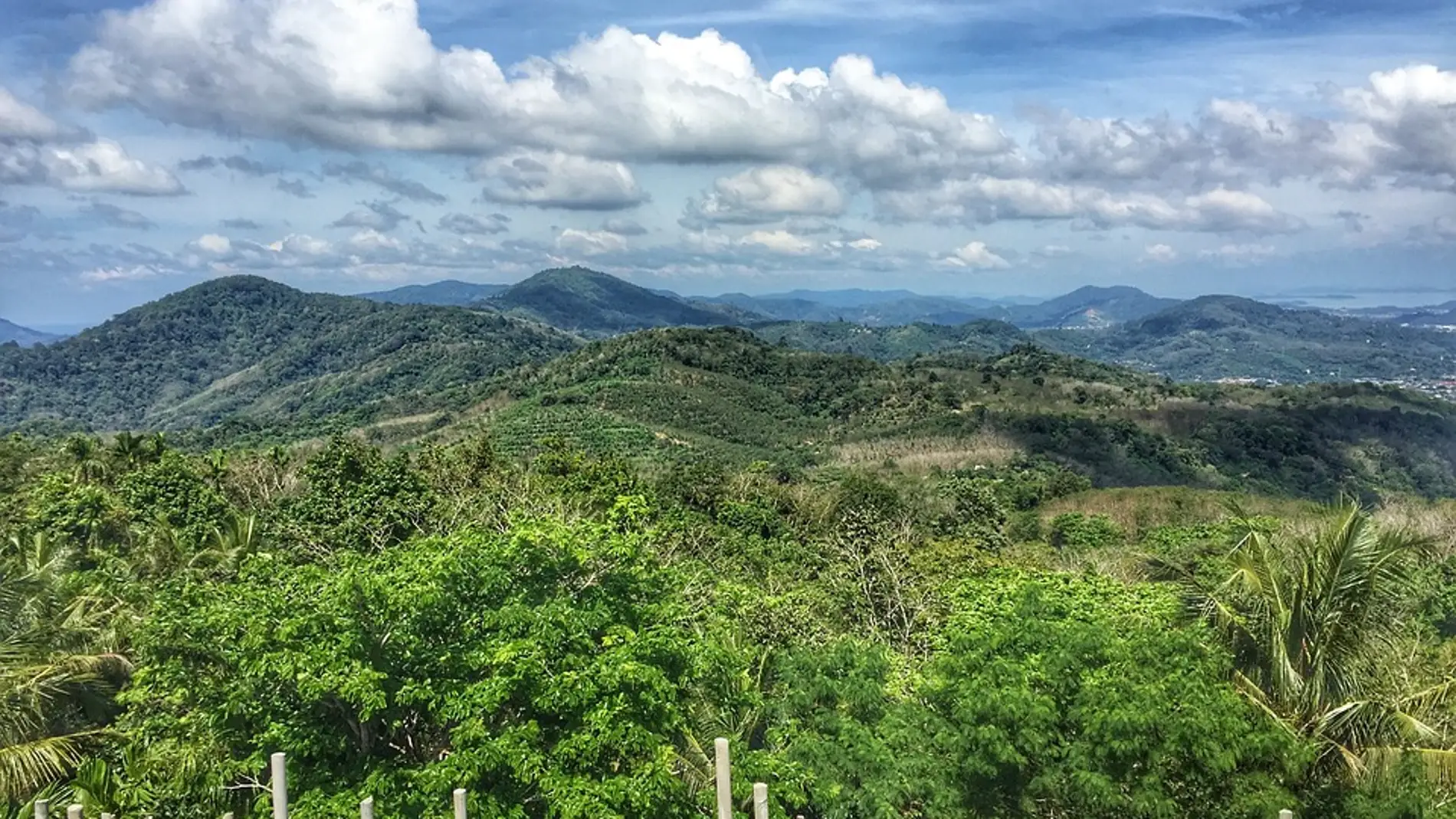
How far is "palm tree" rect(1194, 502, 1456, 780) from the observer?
8.45m

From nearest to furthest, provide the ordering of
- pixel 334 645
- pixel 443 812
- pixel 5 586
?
pixel 443 812
pixel 334 645
pixel 5 586

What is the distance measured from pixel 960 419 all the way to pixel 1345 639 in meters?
116

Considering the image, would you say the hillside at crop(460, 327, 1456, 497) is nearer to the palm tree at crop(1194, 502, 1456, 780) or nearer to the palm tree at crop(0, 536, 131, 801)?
the palm tree at crop(0, 536, 131, 801)

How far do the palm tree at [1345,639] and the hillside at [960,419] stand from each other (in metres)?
77.3

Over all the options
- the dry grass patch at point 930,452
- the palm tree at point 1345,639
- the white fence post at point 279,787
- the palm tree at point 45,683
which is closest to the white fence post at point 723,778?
the white fence post at point 279,787

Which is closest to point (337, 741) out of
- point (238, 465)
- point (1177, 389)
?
point (238, 465)

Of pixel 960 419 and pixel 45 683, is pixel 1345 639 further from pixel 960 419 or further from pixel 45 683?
pixel 960 419

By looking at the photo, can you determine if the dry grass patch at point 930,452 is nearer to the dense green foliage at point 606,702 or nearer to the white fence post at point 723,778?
the dense green foliage at point 606,702

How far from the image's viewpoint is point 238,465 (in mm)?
40125

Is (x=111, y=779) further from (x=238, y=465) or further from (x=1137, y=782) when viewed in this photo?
(x=238, y=465)

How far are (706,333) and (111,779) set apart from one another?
6006 inches

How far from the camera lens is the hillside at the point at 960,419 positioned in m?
108

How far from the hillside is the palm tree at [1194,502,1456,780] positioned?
77.3 metres

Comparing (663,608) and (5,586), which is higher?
(5,586)
